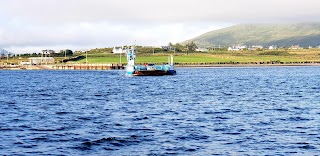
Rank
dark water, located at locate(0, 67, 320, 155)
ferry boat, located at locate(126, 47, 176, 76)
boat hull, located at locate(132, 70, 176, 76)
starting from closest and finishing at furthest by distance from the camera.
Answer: dark water, located at locate(0, 67, 320, 155)
ferry boat, located at locate(126, 47, 176, 76)
boat hull, located at locate(132, 70, 176, 76)

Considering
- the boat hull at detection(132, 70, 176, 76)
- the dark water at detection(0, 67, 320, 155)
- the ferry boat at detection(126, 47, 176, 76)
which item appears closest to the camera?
the dark water at detection(0, 67, 320, 155)

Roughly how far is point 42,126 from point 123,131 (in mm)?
6604

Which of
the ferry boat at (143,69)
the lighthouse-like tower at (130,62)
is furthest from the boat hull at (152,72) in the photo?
the lighthouse-like tower at (130,62)

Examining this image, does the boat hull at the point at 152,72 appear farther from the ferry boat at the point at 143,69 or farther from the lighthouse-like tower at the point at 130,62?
the lighthouse-like tower at the point at 130,62

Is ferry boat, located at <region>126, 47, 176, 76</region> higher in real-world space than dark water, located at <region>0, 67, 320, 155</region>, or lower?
higher

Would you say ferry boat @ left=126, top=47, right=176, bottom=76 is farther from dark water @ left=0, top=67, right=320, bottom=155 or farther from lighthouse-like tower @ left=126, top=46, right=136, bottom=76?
dark water @ left=0, top=67, right=320, bottom=155


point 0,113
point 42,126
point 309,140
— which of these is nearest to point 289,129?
point 309,140

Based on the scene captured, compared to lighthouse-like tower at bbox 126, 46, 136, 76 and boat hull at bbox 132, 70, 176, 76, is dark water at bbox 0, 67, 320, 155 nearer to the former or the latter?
→ lighthouse-like tower at bbox 126, 46, 136, 76

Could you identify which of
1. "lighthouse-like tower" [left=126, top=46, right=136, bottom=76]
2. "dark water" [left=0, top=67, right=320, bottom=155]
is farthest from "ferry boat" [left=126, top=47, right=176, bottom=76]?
"dark water" [left=0, top=67, right=320, bottom=155]

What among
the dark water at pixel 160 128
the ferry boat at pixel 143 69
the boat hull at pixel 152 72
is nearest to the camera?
the dark water at pixel 160 128

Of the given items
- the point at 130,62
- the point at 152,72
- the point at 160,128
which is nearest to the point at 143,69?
the point at 152,72

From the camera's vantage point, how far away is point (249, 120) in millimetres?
40938

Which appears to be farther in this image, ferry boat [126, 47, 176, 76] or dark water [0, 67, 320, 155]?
ferry boat [126, 47, 176, 76]

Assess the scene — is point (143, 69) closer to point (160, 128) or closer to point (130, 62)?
point (130, 62)
